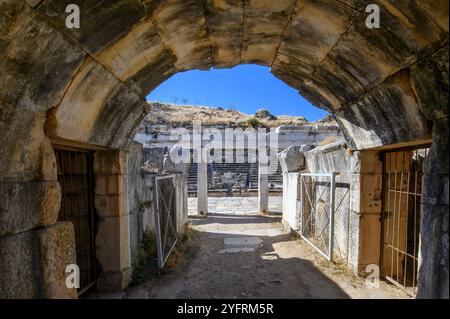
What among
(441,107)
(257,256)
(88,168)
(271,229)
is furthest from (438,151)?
(271,229)

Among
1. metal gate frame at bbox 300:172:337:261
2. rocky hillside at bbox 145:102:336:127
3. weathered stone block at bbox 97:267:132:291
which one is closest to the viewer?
weathered stone block at bbox 97:267:132:291

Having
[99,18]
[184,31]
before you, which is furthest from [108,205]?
[99,18]

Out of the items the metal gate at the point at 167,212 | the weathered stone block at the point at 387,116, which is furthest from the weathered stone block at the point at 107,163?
the weathered stone block at the point at 387,116

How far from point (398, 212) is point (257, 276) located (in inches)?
108

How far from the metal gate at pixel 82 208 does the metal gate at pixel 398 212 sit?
4856 mm

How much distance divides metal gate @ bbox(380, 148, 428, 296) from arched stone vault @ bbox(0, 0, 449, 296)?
1163 mm

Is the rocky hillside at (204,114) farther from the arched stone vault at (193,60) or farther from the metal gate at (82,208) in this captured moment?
the arched stone vault at (193,60)

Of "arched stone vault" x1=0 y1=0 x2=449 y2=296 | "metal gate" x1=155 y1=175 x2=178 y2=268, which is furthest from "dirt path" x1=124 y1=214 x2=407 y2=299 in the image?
"arched stone vault" x1=0 y1=0 x2=449 y2=296

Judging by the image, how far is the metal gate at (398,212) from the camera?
4.75 meters

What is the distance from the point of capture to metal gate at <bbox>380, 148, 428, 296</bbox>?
4746 millimetres

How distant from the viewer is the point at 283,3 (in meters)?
2.64

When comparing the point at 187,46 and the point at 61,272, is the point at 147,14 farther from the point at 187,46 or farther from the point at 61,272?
the point at 61,272

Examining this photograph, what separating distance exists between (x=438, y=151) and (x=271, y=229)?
8.02 meters

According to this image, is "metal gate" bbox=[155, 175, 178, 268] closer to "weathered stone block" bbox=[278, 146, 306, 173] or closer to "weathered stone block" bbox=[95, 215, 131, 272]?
"weathered stone block" bbox=[95, 215, 131, 272]
